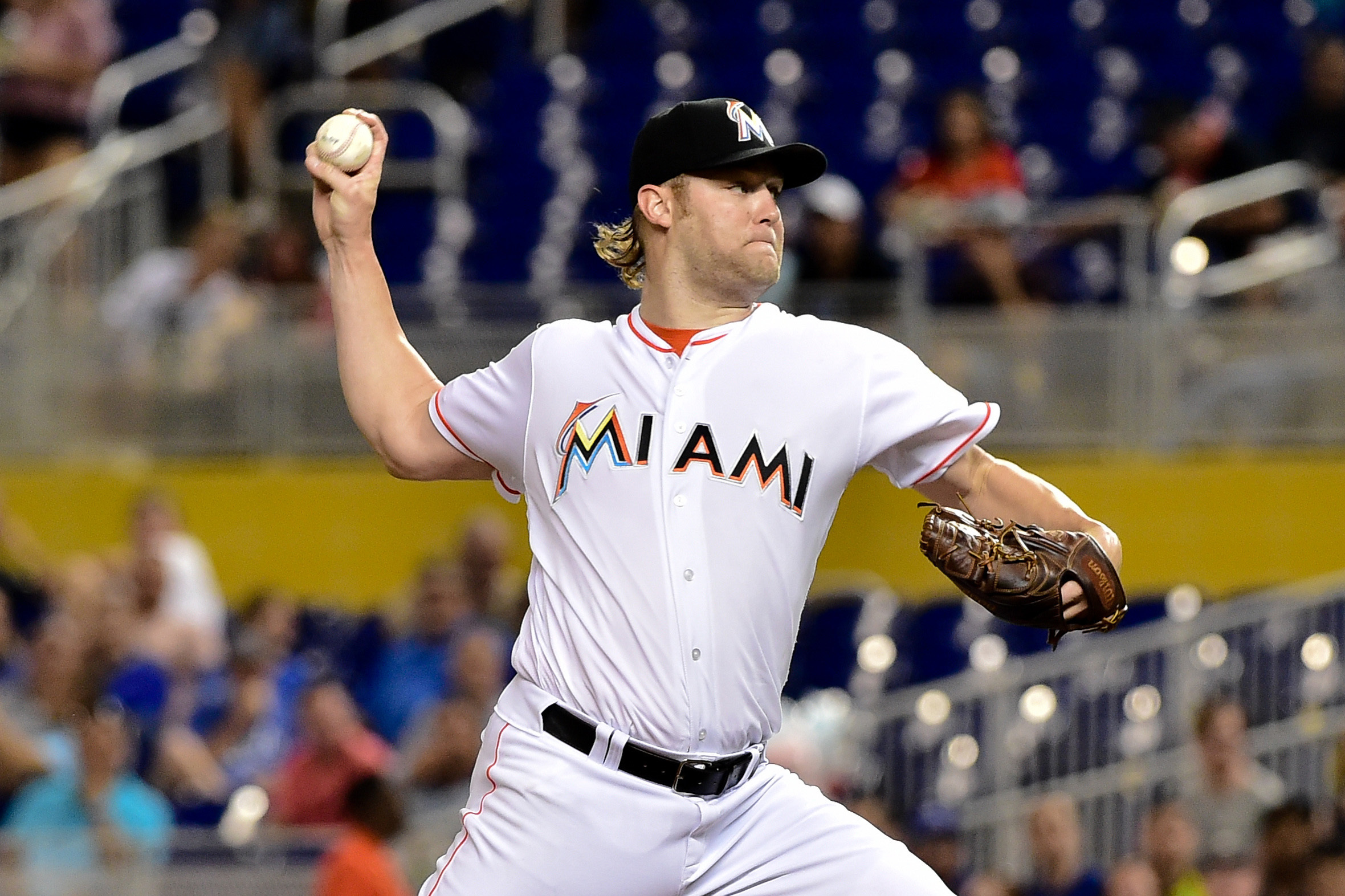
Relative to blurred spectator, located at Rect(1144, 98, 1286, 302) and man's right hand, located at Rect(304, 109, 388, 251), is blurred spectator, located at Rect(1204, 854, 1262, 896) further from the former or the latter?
man's right hand, located at Rect(304, 109, 388, 251)

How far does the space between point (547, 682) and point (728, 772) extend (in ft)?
1.22

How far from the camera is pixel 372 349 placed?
4.27 meters

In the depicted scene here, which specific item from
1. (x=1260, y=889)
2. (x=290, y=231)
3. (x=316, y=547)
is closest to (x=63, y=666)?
(x=316, y=547)

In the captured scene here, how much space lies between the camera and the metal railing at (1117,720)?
8.16 metres

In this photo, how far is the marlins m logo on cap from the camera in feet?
13.1

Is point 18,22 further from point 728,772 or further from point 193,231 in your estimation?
point 728,772

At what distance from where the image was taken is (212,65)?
12.9m

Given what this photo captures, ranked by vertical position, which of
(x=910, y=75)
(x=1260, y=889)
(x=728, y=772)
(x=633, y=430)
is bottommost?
(x=1260, y=889)

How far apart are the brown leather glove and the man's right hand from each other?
53.4 inches

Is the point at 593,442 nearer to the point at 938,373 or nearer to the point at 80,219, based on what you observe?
the point at 938,373

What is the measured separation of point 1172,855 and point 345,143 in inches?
173

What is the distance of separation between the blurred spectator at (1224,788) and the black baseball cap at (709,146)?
4.33 metres

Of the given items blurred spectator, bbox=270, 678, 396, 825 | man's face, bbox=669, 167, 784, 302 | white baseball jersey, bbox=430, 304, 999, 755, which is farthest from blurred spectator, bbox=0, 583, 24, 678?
man's face, bbox=669, 167, 784, 302

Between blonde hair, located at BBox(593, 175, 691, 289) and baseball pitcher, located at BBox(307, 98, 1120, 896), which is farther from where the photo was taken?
blonde hair, located at BBox(593, 175, 691, 289)
